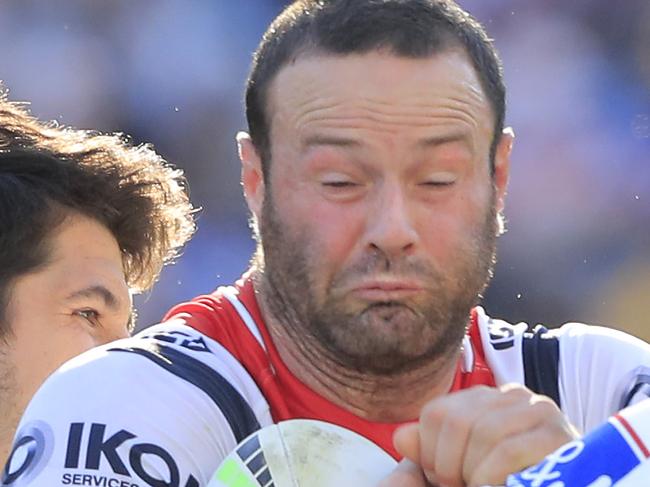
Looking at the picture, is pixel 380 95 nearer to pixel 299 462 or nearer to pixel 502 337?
pixel 502 337

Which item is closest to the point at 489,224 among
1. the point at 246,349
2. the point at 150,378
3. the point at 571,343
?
the point at 571,343

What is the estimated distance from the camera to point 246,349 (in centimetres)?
234

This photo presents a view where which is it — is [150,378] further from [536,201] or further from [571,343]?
[536,201]

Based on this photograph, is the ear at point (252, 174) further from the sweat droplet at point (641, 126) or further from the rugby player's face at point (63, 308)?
the sweat droplet at point (641, 126)

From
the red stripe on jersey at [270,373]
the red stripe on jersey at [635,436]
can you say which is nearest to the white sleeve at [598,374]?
the red stripe on jersey at [270,373]

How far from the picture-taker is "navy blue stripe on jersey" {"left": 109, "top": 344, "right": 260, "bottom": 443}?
216 cm

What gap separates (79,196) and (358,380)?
1.42 m

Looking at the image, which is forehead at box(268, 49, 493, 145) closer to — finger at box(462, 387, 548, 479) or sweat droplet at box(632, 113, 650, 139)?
finger at box(462, 387, 548, 479)

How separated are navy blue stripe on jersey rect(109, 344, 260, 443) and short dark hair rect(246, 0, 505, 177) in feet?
1.32

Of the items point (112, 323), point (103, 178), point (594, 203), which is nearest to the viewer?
point (112, 323)

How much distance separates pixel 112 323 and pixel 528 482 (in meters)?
2.23

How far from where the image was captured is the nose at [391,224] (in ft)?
7.11

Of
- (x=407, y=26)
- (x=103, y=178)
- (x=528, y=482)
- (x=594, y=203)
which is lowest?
(x=528, y=482)

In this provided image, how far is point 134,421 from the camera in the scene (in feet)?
6.86
